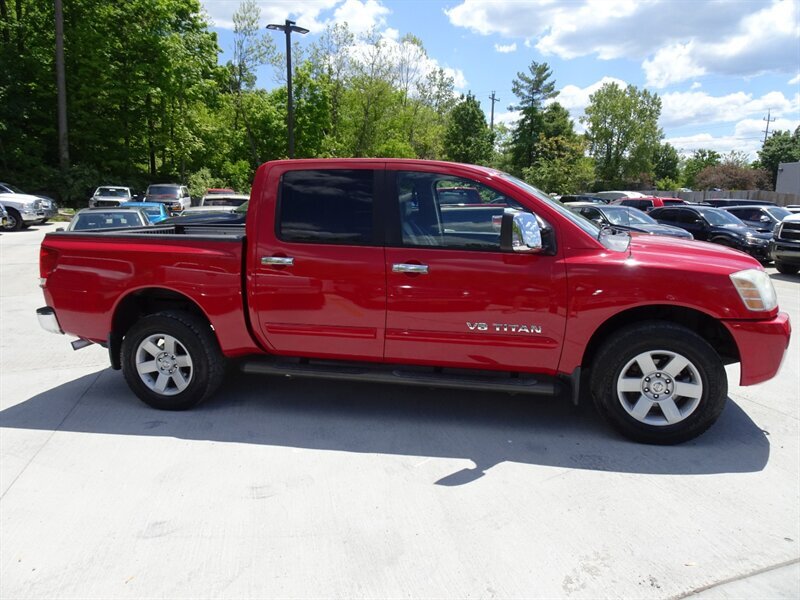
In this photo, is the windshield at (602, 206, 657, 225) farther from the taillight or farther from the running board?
the taillight

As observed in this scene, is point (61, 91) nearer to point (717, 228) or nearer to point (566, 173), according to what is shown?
point (717, 228)

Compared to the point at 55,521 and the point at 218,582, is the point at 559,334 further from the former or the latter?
the point at 55,521

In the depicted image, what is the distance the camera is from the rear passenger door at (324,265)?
412 cm

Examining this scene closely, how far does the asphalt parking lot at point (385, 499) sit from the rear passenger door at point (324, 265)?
707 millimetres

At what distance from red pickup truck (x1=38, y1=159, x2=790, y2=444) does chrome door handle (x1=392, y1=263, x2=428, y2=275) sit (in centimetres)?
1

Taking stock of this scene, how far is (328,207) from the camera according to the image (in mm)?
4254

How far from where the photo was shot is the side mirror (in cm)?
376

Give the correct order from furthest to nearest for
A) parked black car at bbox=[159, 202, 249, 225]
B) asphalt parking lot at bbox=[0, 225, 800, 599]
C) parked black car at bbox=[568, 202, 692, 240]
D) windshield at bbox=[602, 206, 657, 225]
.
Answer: windshield at bbox=[602, 206, 657, 225]
parked black car at bbox=[568, 202, 692, 240]
parked black car at bbox=[159, 202, 249, 225]
asphalt parking lot at bbox=[0, 225, 800, 599]

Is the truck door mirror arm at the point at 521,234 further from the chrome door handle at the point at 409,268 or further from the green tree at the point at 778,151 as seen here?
the green tree at the point at 778,151

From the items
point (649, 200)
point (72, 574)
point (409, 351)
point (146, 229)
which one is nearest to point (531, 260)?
point (409, 351)

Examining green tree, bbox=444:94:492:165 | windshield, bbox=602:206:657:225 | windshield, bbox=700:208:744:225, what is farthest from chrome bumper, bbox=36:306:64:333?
green tree, bbox=444:94:492:165

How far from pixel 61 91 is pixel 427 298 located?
32.6 metres

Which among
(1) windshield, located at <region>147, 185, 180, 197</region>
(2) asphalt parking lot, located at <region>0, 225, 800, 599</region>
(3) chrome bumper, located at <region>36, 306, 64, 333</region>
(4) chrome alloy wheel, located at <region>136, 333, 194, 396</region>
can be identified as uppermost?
(1) windshield, located at <region>147, 185, 180, 197</region>

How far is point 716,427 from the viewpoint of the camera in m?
4.30
